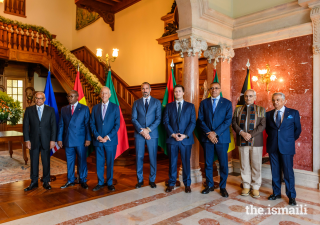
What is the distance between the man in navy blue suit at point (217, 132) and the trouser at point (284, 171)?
0.67 meters

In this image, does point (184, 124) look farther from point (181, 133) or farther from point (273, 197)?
point (273, 197)

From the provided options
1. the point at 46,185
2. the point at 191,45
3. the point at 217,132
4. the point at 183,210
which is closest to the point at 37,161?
the point at 46,185

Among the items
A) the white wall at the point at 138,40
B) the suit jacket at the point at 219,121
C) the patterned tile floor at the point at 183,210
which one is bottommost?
the patterned tile floor at the point at 183,210

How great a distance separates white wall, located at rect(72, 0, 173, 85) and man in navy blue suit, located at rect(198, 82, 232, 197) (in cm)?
472

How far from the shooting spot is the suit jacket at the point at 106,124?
4.14 meters

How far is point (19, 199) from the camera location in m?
3.73

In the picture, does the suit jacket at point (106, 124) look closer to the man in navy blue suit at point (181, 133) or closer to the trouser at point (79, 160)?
the trouser at point (79, 160)

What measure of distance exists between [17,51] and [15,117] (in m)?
4.34

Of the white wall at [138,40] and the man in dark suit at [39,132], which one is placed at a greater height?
the white wall at [138,40]

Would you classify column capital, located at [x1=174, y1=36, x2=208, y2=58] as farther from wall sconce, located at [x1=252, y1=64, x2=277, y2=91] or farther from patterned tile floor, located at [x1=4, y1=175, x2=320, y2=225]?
patterned tile floor, located at [x1=4, y1=175, x2=320, y2=225]

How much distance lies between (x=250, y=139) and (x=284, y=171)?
621 millimetres

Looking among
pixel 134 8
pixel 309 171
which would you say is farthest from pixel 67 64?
pixel 309 171

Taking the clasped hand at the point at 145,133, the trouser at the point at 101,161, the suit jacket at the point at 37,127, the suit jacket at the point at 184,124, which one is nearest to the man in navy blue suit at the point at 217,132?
the suit jacket at the point at 184,124

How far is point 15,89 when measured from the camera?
36.2ft
